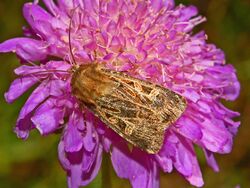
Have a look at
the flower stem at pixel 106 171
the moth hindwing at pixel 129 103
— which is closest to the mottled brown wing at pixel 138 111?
the moth hindwing at pixel 129 103

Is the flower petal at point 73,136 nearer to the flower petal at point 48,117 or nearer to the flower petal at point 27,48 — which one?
the flower petal at point 48,117

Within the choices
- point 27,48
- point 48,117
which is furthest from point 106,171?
point 27,48

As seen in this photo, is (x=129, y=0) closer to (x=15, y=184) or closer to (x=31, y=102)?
(x=31, y=102)

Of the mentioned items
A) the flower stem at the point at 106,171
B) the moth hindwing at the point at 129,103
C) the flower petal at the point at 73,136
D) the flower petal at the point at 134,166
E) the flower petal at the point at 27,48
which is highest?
the moth hindwing at the point at 129,103

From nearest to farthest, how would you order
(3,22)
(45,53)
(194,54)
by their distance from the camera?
(45,53) → (194,54) → (3,22)

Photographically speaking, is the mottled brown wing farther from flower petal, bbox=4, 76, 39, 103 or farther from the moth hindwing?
flower petal, bbox=4, 76, 39, 103

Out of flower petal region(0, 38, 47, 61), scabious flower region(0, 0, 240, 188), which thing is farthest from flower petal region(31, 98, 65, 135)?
flower petal region(0, 38, 47, 61)

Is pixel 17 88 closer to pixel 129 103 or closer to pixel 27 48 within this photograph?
pixel 27 48

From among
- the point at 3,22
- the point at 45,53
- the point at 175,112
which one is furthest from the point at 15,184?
the point at 175,112
